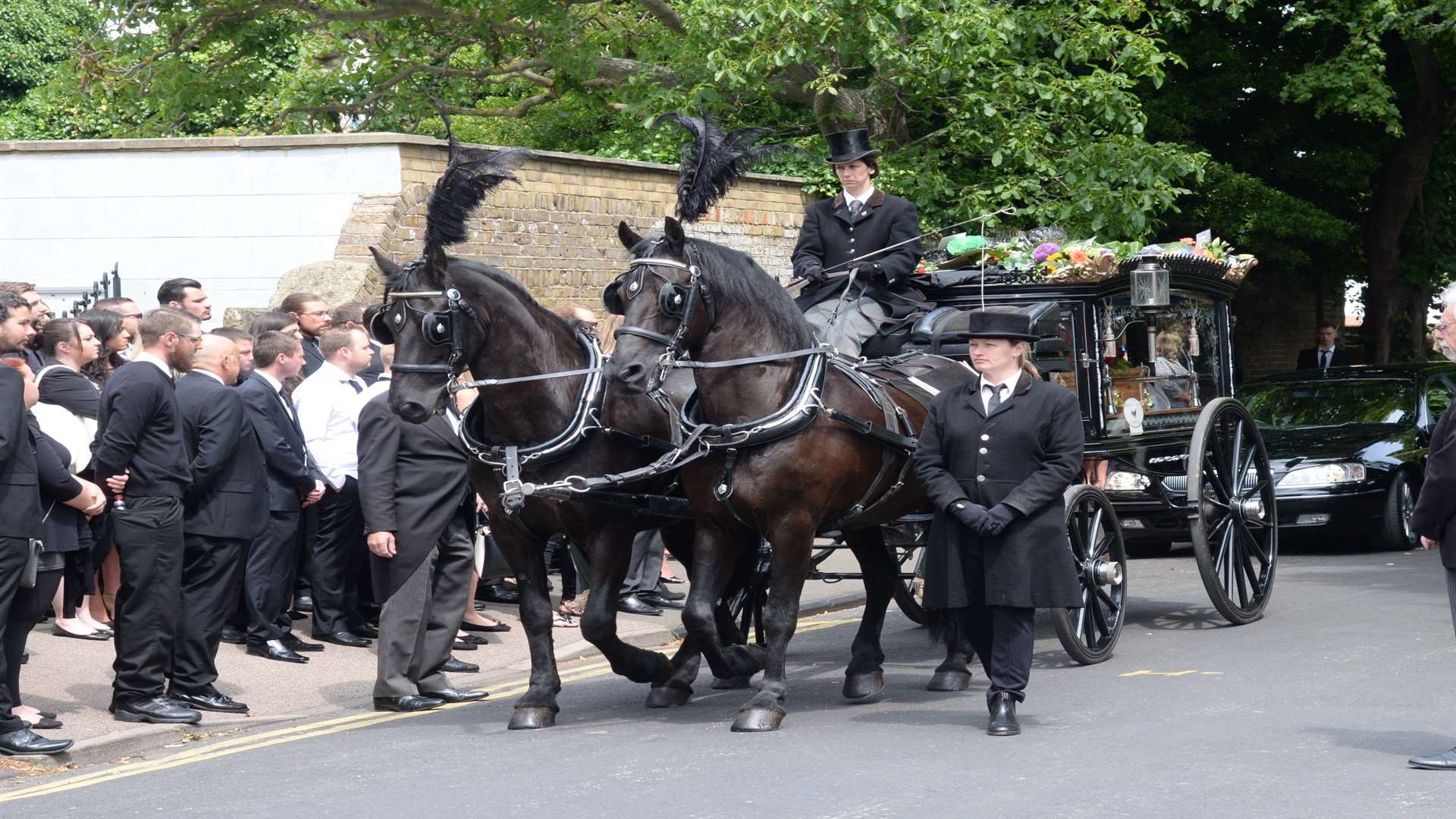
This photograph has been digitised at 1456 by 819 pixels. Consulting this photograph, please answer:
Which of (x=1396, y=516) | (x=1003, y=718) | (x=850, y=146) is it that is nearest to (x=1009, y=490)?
(x=1003, y=718)

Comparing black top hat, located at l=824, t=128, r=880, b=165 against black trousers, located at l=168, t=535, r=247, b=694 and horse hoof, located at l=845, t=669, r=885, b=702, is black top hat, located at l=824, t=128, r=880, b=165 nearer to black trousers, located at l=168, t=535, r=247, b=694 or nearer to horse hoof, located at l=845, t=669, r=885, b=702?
horse hoof, located at l=845, t=669, r=885, b=702

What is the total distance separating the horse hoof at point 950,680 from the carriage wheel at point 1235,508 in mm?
2052

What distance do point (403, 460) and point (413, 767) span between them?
Answer: 1.92 meters

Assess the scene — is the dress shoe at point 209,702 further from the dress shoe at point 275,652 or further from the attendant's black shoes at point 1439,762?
the attendant's black shoes at point 1439,762

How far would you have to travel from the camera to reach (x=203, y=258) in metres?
14.4

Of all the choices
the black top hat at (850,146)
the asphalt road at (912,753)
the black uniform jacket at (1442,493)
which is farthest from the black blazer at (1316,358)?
the black uniform jacket at (1442,493)

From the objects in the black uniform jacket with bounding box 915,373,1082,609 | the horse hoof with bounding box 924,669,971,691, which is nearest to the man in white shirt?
the horse hoof with bounding box 924,669,971,691

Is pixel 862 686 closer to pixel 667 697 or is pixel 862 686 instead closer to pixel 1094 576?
pixel 667 697

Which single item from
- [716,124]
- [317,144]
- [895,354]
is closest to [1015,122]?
[317,144]

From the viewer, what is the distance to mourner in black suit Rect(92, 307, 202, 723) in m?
7.77

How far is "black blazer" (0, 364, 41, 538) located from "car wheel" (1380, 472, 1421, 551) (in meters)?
11.0

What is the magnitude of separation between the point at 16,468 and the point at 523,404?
219 centimetres

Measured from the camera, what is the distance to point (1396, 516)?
14.1 metres

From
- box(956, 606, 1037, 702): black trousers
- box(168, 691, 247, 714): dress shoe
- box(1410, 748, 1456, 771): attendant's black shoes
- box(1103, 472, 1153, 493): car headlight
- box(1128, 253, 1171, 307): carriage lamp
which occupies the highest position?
box(1128, 253, 1171, 307): carriage lamp
